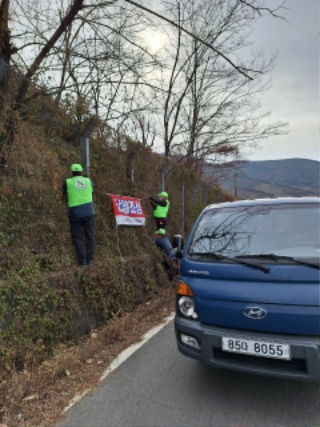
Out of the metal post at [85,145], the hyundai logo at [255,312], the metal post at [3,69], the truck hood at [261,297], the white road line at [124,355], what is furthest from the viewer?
the metal post at [85,145]

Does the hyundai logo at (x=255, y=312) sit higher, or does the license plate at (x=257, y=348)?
the hyundai logo at (x=255, y=312)

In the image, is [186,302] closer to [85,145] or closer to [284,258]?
[284,258]

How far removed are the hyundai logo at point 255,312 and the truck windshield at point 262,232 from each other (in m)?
0.61

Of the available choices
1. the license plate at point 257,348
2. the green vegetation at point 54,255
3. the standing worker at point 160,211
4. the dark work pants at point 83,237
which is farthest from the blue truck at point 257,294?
the standing worker at point 160,211

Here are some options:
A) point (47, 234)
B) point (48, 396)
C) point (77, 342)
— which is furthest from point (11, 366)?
point (47, 234)

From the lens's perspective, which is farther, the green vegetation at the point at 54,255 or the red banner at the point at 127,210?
the red banner at the point at 127,210

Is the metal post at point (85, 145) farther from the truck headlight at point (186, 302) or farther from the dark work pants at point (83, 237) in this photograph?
the truck headlight at point (186, 302)

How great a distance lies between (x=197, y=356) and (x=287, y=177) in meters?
82.2

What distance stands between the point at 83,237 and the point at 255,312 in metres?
3.95

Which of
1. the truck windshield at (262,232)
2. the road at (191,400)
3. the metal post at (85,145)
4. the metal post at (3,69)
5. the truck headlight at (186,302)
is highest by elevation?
the metal post at (3,69)

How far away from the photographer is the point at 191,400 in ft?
10.4

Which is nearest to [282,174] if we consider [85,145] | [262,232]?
[85,145]

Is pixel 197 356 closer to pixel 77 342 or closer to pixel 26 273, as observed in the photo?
pixel 77 342

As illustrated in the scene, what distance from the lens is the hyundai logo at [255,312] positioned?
2.87 m
